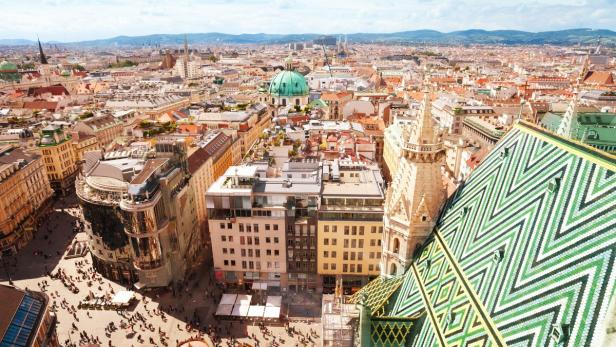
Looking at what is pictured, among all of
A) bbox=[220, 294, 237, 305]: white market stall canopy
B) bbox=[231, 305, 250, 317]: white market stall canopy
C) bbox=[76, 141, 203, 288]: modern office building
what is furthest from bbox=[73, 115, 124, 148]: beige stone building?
bbox=[231, 305, 250, 317]: white market stall canopy

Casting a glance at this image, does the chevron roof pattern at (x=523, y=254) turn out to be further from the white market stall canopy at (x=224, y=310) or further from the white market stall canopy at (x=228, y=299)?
the white market stall canopy at (x=228, y=299)

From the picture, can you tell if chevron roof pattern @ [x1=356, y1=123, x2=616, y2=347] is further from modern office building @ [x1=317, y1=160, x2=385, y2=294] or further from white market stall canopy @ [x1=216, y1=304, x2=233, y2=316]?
white market stall canopy @ [x1=216, y1=304, x2=233, y2=316]

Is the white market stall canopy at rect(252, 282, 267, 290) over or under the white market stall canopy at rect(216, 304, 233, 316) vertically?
→ under

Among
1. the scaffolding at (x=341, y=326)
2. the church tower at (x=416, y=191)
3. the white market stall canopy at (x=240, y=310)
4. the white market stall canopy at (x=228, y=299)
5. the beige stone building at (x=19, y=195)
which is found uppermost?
the church tower at (x=416, y=191)

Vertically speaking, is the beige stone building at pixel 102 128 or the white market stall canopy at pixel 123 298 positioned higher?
the beige stone building at pixel 102 128

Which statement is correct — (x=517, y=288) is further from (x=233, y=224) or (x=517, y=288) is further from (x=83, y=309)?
(x=83, y=309)

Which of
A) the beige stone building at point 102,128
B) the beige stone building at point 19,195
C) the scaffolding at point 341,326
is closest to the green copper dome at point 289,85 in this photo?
the beige stone building at point 102,128

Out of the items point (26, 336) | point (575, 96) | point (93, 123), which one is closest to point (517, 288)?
point (575, 96)
